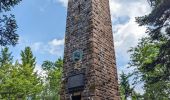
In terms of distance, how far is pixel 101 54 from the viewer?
10625mm

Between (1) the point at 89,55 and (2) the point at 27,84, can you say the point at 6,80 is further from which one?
(1) the point at 89,55

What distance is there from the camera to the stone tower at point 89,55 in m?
9.84

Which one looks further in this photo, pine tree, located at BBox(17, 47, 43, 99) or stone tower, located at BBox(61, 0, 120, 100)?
pine tree, located at BBox(17, 47, 43, 99)

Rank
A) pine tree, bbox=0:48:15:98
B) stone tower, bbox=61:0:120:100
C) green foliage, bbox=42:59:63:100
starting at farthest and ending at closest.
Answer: green foliage, bbox=42:59:63:100 < pine tree, bbox=0:48:15:98 < stone tower, bbox=61:0:120:100

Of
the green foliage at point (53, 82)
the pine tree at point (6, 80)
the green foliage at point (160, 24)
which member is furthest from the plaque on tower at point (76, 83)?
the green foliage at point (53, 82)

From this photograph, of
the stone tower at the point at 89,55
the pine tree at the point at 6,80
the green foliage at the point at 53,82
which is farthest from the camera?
the green foliage at the point at 53,82

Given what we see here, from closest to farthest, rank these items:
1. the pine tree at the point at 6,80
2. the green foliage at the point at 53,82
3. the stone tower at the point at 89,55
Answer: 1. the stone tower at the point at 89,55
2. the pine tree at the point at 6,80
3. the green foliage at the point at 53,82

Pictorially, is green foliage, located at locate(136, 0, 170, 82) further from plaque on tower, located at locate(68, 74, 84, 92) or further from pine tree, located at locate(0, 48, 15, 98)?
pine tree, located at locate(0, 48, 15, 98)

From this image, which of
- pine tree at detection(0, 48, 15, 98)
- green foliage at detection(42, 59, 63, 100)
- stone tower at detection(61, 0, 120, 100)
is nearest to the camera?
stone tower at detection(61, 0, 120, 100)

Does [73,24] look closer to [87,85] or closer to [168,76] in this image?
[87,85]

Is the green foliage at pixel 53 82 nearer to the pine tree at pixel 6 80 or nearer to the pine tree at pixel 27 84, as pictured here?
the pine tree at pixel 27 84

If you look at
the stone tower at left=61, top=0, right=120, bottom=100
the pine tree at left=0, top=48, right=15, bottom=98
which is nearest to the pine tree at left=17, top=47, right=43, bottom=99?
the pine tree at left=0, top=48, right=15, bottom=98

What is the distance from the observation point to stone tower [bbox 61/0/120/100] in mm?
9836

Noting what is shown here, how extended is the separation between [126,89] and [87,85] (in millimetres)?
25920
